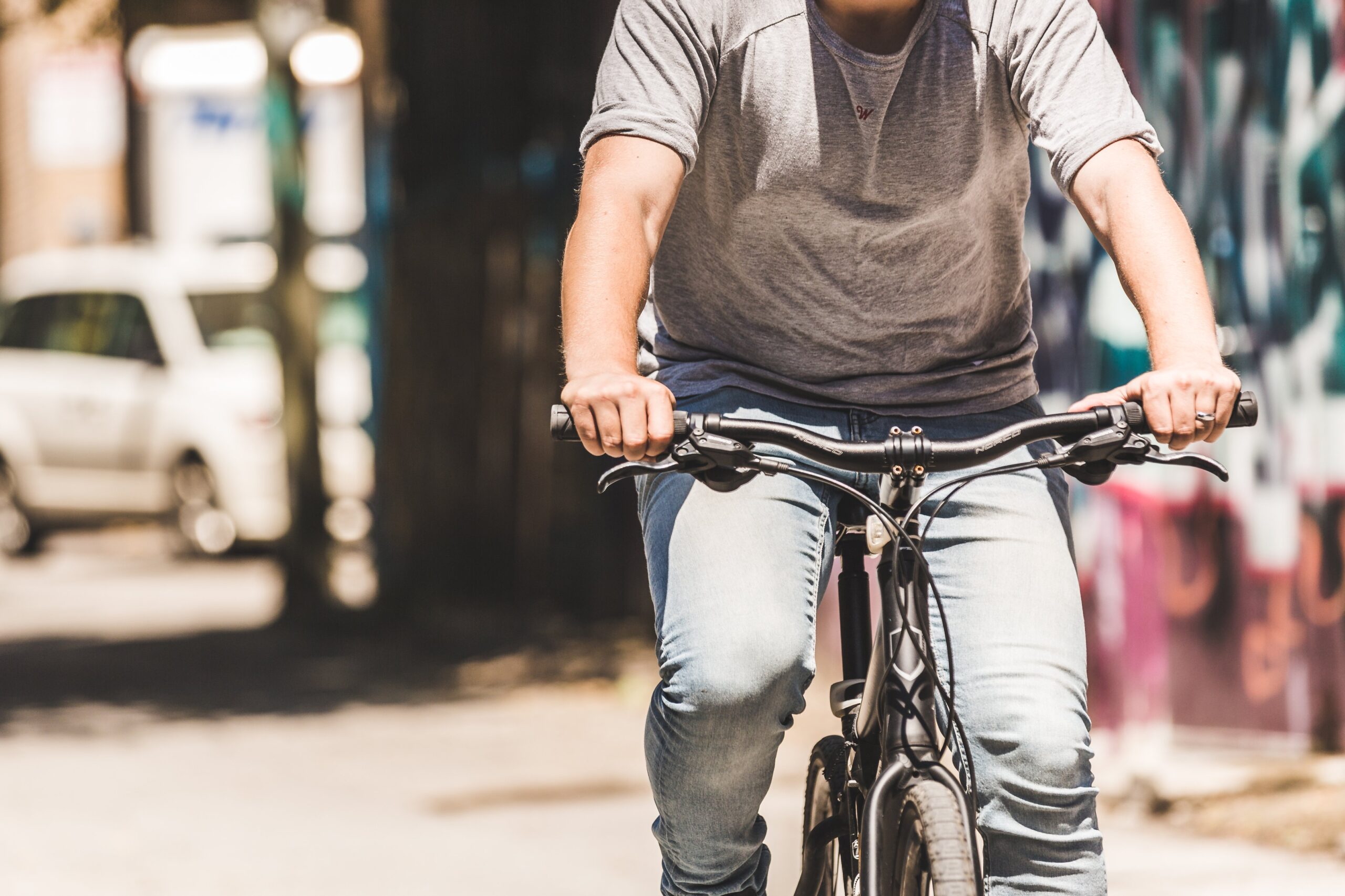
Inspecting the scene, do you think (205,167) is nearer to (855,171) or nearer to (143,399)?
(143,399)

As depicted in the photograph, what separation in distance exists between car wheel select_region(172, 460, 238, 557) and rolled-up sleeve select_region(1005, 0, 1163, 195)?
1049cm

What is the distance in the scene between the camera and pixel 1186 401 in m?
2.42

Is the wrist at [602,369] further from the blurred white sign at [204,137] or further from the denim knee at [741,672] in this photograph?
the blurred white sign at [204,137]

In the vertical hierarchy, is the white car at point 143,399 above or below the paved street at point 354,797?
above

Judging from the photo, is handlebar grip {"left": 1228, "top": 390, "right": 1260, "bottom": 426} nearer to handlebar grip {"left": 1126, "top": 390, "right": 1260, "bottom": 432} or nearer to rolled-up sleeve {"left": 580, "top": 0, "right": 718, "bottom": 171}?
handlebar grip {"left": 1126, "top": 390, "right": 1260, "bottom": 432}

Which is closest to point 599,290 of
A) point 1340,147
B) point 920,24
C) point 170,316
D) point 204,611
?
point 920,24

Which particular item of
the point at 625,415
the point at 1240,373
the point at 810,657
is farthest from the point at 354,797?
the point at 625,415

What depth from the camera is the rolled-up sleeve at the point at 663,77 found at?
2676 mm

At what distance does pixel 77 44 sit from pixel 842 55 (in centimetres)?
762

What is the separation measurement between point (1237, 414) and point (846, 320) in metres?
0.64

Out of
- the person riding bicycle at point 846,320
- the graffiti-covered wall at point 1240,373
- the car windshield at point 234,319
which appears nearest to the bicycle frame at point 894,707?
the person riding bicycle at point 846,320

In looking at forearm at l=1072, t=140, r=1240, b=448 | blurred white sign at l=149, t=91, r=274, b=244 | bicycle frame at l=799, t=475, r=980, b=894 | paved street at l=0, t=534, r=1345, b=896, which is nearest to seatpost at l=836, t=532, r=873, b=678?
bicycle frame at l=799, t=475, r=980, b=894

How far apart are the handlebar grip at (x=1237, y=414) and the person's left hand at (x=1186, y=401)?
0.01 meters

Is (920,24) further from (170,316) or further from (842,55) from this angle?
(170,316)
